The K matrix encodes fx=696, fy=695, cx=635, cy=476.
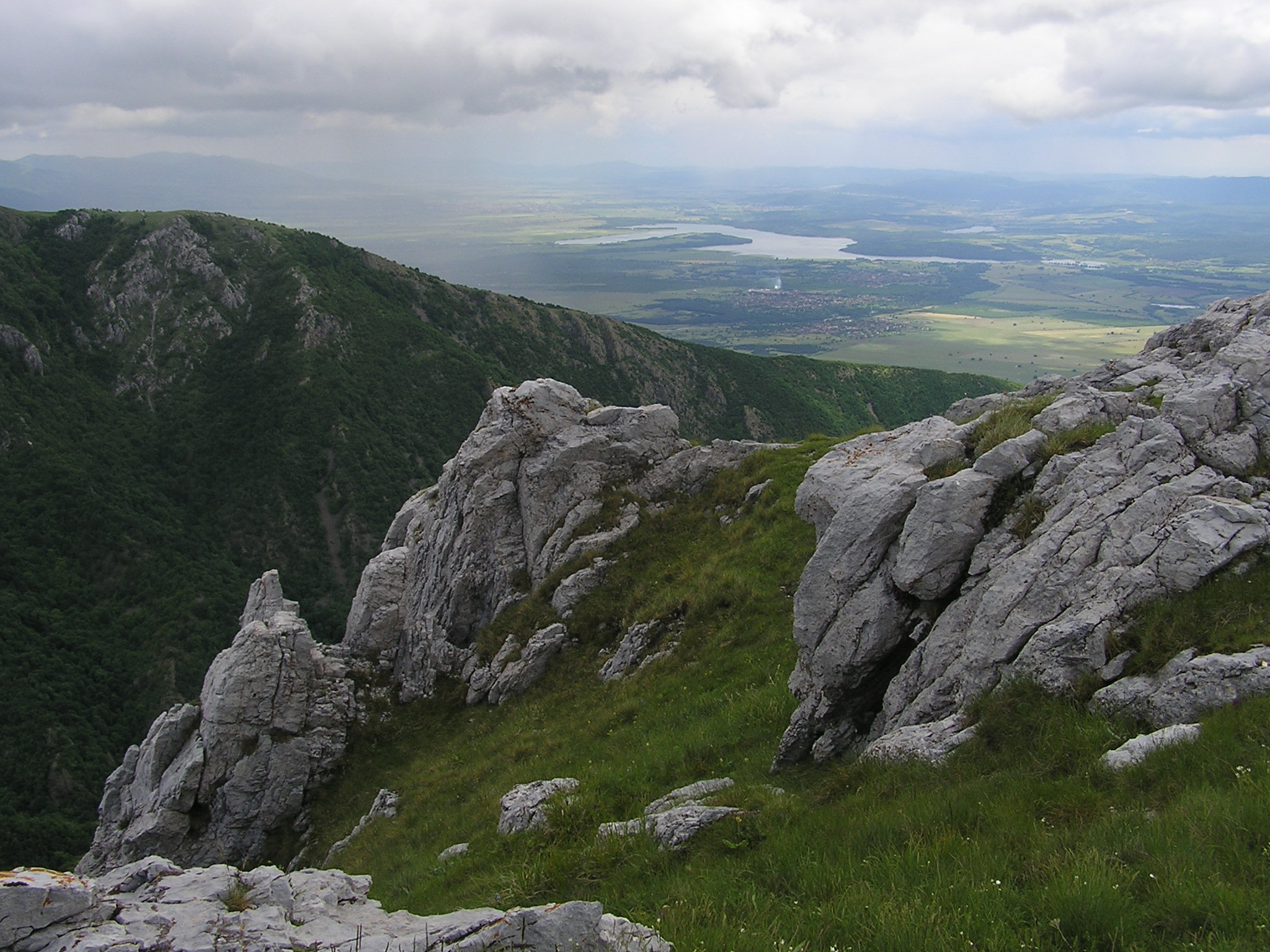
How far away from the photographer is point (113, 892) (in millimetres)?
9703

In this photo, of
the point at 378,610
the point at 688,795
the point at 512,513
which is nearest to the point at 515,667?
the point at 512,513

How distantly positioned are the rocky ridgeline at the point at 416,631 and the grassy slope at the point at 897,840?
21.0 ft

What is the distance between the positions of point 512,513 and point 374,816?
12.7 meters

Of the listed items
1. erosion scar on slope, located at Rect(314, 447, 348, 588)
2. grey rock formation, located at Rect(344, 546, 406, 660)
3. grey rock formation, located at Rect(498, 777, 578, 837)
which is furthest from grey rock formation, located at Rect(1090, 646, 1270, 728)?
erosion scar on slope, located at Rect(314, 447, 348, 588)

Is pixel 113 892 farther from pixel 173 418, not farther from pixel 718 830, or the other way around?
pixel 173 418

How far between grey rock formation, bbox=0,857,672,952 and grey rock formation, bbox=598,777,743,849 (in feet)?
6.82

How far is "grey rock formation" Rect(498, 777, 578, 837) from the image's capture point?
39.6 feet

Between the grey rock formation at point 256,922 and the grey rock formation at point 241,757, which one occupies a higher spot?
the grey rock formation at point 256,922

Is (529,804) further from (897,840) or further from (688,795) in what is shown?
(897,840)

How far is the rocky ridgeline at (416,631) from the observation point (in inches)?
897

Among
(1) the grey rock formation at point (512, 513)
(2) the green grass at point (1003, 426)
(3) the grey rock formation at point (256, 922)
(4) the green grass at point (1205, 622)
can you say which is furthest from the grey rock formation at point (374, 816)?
(4) the green grass at point (1205, 622)

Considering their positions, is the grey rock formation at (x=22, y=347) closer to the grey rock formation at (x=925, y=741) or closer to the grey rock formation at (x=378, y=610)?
the grey rock formation at (x=378, y=610)

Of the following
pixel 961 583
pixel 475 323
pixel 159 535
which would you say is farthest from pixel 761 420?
pixel 961 583

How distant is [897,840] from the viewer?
24.6 feet
